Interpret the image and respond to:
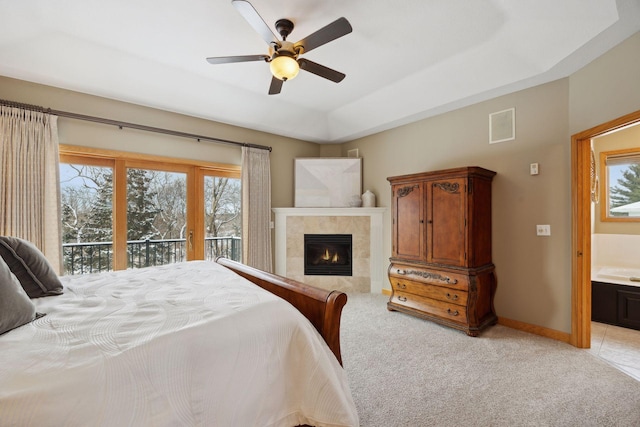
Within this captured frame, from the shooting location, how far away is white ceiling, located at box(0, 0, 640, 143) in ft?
7.30

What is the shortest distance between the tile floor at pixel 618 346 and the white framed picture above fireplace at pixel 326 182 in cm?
334

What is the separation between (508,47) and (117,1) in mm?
3370

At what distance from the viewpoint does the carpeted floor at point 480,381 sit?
179 centimetres

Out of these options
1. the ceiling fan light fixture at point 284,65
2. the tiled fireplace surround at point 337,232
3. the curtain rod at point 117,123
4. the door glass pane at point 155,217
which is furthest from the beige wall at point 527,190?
the door glass pane at point 155,217

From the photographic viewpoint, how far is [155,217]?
3727 millimetres

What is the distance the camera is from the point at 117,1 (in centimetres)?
217

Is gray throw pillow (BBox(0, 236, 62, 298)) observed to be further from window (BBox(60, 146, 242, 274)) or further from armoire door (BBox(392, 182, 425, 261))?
armoire door (BBox(392, 182, 425, 261))

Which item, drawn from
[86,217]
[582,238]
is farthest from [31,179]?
[582,238]

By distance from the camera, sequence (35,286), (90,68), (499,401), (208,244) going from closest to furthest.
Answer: (35,286)
(499,401)
(90,68)
(208,244)

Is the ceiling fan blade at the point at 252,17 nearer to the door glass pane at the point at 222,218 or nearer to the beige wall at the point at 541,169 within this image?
the door glass pane at the point at 222,218

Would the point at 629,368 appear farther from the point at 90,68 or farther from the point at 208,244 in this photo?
the point at 90,68

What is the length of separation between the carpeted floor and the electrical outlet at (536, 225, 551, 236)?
1084mm

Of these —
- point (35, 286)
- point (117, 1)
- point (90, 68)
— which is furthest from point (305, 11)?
point (35, 286)

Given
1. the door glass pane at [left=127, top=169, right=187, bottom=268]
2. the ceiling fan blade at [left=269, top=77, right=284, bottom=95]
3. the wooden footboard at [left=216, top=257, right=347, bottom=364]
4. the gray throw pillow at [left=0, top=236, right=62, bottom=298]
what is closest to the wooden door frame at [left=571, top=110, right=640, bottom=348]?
the wooden footboard at [left=216, top=257, right=347, bottom=364]
